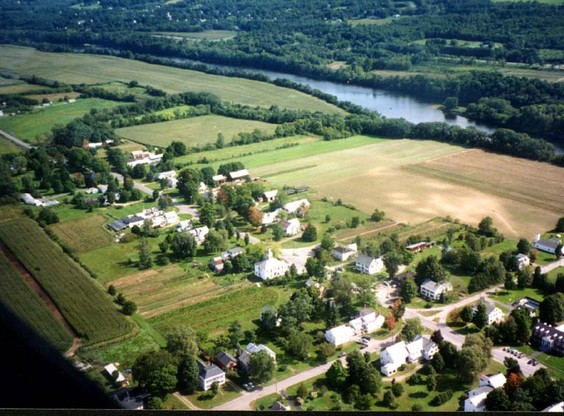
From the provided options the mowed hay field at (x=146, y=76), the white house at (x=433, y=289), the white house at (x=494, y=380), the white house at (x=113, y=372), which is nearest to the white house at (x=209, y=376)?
the white house at (x=113, y=372)

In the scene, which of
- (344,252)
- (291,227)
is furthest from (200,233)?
(344,252)

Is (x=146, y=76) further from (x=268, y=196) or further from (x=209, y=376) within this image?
(x=209, y=376)

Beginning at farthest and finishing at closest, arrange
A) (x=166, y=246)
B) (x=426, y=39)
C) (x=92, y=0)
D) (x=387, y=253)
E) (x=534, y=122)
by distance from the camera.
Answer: (x=92, y=0) < (x=426, y=39) < (x=534, y=122) < (x=166, y=246) < (x=387, y=253)

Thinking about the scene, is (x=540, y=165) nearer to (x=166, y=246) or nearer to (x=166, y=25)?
(x=166, y=246)

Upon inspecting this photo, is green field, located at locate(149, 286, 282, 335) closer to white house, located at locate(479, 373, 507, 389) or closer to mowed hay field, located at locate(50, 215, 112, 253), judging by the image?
mowed hay field, located at locate(50, 215, 112, 253)

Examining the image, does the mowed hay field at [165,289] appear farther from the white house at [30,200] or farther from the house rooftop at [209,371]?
the white house at [30,200]

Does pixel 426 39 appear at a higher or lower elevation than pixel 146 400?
higher

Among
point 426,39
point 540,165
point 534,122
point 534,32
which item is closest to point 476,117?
point 534,122
